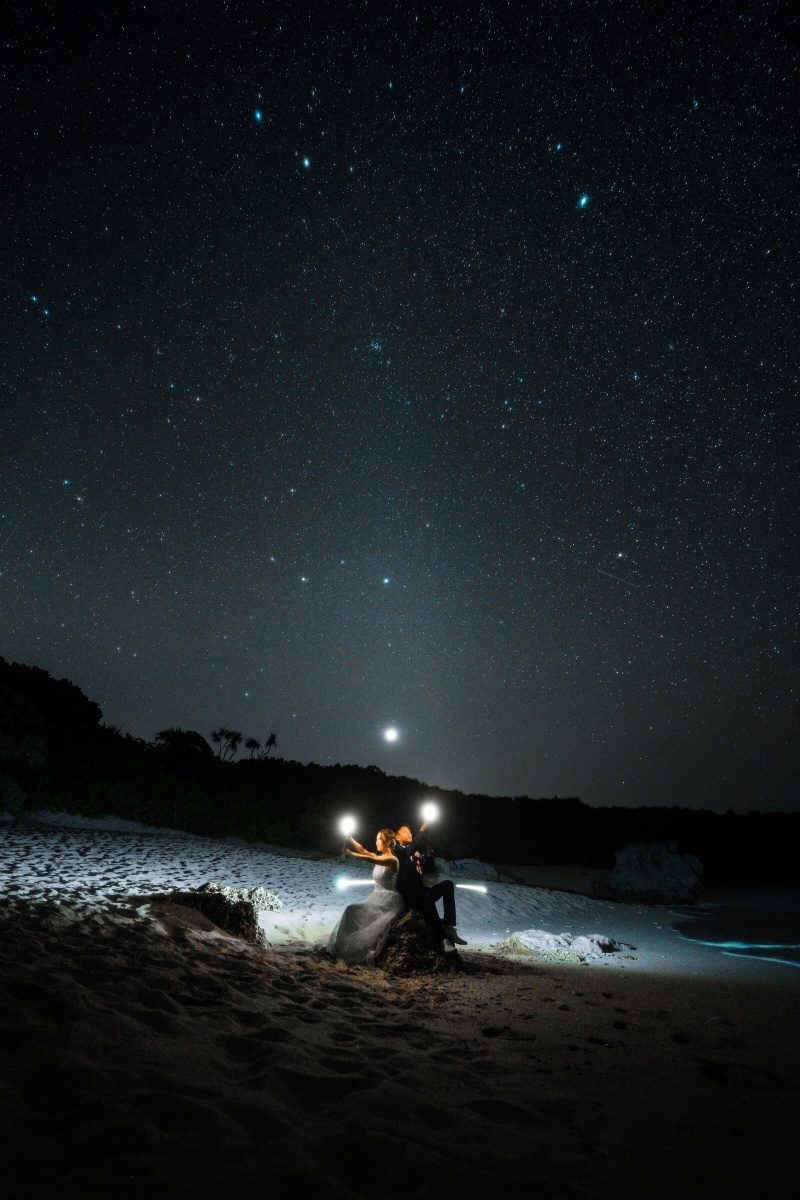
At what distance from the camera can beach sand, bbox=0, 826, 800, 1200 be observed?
2.41 m

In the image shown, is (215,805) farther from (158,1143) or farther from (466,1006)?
(158,1143)

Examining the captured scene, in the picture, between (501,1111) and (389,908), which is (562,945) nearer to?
(389,908)

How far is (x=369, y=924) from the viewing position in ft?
23.8

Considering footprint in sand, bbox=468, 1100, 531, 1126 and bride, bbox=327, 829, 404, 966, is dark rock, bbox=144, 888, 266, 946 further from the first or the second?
footprint in sand, bbox=468, 1100, 531, 1126

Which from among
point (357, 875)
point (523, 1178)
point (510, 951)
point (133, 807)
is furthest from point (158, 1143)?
point (133, 807)

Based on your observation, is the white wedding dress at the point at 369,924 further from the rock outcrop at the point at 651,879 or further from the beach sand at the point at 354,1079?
the rock outcrop at the point at 651,879

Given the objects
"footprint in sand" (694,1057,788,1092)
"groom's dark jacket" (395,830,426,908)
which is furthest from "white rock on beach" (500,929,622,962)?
"footprint in sand" (694,1057,788,1092)

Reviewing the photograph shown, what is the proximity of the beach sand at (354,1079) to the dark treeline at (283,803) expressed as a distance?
1512 cm

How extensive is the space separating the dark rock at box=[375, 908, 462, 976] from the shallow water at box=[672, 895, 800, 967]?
6.38 meters

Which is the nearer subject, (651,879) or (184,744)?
(651,879)

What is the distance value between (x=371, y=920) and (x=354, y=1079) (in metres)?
4.15

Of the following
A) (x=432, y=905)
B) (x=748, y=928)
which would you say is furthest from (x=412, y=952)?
(x=748, y=928)

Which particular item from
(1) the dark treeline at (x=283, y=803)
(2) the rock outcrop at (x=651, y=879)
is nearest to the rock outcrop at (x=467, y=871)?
(2) the rock outcrop at (x=651, y=879)

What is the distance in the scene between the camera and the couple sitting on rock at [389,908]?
709cm
